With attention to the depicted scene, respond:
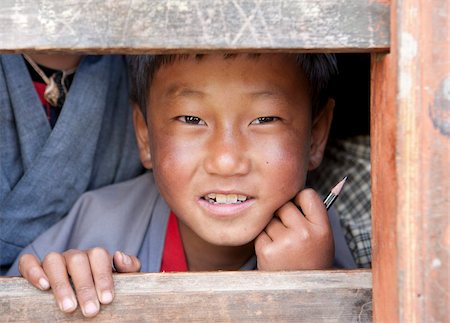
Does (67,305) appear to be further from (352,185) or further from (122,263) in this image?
(352,185)

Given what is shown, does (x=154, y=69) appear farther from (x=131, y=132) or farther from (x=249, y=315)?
(x=249, y=315)

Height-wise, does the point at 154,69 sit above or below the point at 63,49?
below

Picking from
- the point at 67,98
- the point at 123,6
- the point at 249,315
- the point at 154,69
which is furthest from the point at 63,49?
the point at 67,98

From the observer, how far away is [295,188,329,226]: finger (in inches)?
56.5

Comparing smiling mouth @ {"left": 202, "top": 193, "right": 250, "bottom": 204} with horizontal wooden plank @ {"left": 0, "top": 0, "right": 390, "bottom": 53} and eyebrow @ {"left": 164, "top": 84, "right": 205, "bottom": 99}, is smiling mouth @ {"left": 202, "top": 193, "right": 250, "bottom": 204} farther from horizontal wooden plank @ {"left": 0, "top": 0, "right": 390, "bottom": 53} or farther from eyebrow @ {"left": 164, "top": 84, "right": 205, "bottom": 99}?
horizontal wooden plank @ {"left": 0, "top": 0, "right": 390, "bottom": 53}

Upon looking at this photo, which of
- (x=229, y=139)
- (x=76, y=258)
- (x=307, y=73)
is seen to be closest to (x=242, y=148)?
(x=229, y=139)

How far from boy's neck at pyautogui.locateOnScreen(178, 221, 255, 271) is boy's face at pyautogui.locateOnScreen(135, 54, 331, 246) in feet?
0.80

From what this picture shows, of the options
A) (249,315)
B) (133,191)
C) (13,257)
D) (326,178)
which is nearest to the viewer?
(249,315)

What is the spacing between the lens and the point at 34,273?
1.02 m

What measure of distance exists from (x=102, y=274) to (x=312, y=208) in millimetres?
575

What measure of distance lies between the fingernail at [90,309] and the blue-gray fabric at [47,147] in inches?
31.4

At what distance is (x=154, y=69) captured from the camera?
154 centimetres

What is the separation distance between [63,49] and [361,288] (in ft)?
1.67

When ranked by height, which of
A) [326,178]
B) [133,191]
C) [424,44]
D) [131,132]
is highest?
[424,44]
